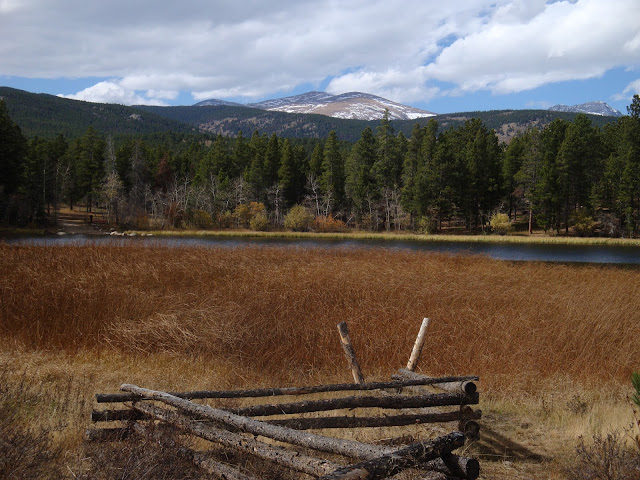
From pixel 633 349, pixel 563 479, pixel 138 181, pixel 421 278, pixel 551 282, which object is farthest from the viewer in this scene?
pixel 138 181

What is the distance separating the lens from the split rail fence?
3.41 metres

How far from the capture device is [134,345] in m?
9.18

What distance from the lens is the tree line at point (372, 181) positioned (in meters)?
56.5

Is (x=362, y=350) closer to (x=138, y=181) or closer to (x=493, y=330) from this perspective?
(x=493, y=330)

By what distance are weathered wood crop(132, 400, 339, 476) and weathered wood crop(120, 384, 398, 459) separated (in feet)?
0.28

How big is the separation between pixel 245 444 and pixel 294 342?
5.59m

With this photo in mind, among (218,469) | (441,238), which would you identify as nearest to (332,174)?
(441,238)

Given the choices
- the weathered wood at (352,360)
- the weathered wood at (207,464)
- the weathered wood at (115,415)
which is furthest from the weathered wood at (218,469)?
the weathered wood at (352,360)

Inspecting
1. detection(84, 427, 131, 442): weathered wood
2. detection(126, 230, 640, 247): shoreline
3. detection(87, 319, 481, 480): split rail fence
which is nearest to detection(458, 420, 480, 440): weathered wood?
detection(87, 319, 481, 480): split rail fence

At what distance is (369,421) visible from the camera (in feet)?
17.0

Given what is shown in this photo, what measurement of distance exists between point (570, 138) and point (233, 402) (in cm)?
6180

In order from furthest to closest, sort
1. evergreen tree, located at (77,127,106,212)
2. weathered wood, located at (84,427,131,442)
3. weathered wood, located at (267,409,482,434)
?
evergreen tree, located at (77,127,106,212) < weathered wood, located at (267,409,482,434) < weathered wood, located at (84,427,131,442)

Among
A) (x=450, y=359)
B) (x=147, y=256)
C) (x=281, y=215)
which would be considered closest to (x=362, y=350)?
(x=450, y=359)

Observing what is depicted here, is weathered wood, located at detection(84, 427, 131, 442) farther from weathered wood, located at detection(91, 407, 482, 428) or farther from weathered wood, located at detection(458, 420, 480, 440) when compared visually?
weathered wood, located at detection(458, 420, 480, 440)
